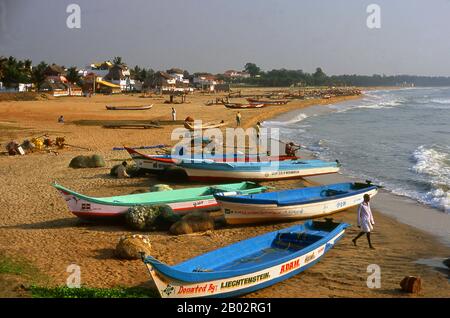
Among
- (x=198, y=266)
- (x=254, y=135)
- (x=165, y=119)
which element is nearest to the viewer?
(x=198, y=266)

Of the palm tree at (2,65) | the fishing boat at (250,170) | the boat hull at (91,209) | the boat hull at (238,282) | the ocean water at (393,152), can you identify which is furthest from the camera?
the palm tree at (2,65)

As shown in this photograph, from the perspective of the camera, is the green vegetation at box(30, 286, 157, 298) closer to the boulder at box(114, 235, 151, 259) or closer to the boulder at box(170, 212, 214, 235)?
the boulder at box(114, 235, 151, 259)

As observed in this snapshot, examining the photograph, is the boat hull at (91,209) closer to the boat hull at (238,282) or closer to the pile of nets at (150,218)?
the pile of nets at (150,218)

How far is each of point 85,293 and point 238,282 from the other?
230 centimetres

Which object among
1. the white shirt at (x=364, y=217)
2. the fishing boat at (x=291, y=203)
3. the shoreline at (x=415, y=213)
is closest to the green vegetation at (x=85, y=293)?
the fishing boat at (x=291, y=203)

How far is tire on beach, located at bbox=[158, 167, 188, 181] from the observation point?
17.2 meters

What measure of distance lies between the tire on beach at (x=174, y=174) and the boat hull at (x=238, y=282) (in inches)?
328

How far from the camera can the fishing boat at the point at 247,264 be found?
709 centimetres

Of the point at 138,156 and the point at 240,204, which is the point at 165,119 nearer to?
the point at 138,156

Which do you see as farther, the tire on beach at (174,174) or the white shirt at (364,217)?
the tire on beach at (174,174)

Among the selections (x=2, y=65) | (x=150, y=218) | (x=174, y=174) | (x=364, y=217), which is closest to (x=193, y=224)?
(x=150, y=218)
